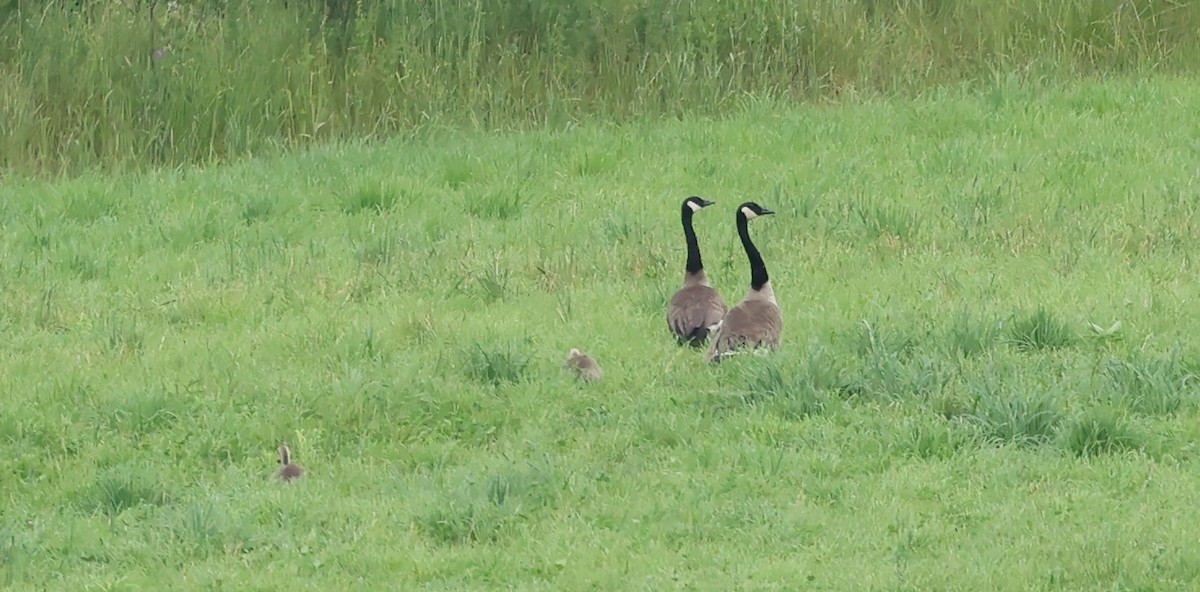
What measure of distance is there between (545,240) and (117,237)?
3.01 metres

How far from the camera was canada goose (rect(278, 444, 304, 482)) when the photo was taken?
7426 millimetres

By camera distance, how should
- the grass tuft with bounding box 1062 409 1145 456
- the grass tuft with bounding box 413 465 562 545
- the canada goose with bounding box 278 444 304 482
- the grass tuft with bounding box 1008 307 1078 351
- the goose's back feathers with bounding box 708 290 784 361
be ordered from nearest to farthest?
the grass tuft with bounding box 413 465 562 545 < the grass tuft with bounding box 1062 409 1145 456 < the canada goose with bounding box 278 444 304 482 < the goose's back feathers with bounding box 708 290 784 361 < the grass tuft with bounding box 1008 307 1078 351

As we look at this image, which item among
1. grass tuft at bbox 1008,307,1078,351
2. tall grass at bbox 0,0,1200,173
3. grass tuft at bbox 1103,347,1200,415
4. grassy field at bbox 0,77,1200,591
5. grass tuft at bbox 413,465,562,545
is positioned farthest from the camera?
tall grass at bbox 0,0,1200,173

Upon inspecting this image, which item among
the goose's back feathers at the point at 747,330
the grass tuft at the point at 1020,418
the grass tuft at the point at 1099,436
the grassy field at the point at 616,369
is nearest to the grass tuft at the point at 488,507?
the grassy field at the point at 616,369

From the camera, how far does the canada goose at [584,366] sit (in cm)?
842

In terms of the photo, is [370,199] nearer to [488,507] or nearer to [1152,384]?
[488,507]

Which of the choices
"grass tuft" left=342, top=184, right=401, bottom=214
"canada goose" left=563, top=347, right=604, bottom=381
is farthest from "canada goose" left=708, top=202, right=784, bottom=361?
"grass tuft" left=342, top=184, right=401, bottom=214

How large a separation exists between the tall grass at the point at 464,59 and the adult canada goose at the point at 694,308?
5502 millimetres

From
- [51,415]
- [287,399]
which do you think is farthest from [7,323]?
[287,399]

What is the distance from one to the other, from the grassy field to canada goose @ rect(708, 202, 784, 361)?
0.13 metres

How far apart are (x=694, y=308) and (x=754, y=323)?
612 millimetres

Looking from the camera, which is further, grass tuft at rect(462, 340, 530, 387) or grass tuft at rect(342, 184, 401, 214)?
grass tuft at rect(342, 184, 401, 214)

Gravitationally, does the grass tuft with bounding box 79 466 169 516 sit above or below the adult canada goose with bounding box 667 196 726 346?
below

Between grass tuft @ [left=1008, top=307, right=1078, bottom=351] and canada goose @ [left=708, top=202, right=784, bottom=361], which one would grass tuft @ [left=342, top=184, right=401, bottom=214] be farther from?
grass tuft @ [left=1008, top=307, right=1078, bottom=351]
